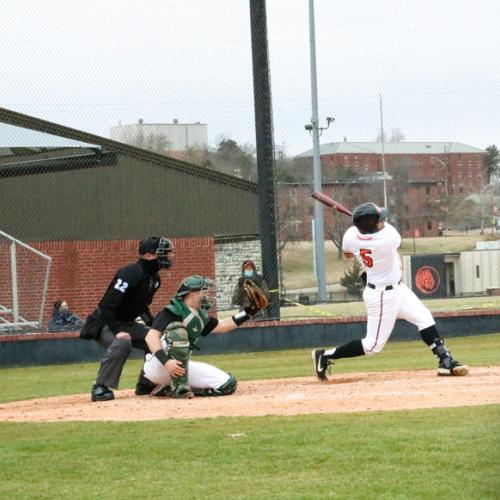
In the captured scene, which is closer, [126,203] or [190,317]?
[190,317]

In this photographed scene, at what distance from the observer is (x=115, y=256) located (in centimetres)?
2245

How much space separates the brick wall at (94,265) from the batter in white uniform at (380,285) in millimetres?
12280

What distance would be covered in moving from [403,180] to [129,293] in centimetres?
4324

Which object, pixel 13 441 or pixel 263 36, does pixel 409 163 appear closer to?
pixel 263 36

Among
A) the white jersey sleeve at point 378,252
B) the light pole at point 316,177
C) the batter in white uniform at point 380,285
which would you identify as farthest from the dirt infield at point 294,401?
the light pole at point 316,177

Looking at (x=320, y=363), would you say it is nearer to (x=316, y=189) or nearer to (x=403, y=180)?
(x=316, y=189)

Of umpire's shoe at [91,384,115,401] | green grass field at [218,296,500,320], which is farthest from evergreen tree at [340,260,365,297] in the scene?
umpire's shoe at [91,384,115,401]

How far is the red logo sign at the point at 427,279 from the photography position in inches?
1337

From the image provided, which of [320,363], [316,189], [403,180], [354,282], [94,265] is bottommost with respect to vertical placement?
[320,363]

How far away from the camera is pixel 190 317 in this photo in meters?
9.69

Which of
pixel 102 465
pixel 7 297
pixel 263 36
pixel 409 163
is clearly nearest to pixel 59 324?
pixel 7 297

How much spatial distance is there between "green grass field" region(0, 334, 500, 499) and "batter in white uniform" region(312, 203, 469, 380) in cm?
228

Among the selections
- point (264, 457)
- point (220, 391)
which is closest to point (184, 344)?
point (220, 391)

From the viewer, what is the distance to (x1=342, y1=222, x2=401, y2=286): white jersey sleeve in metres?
9.95
